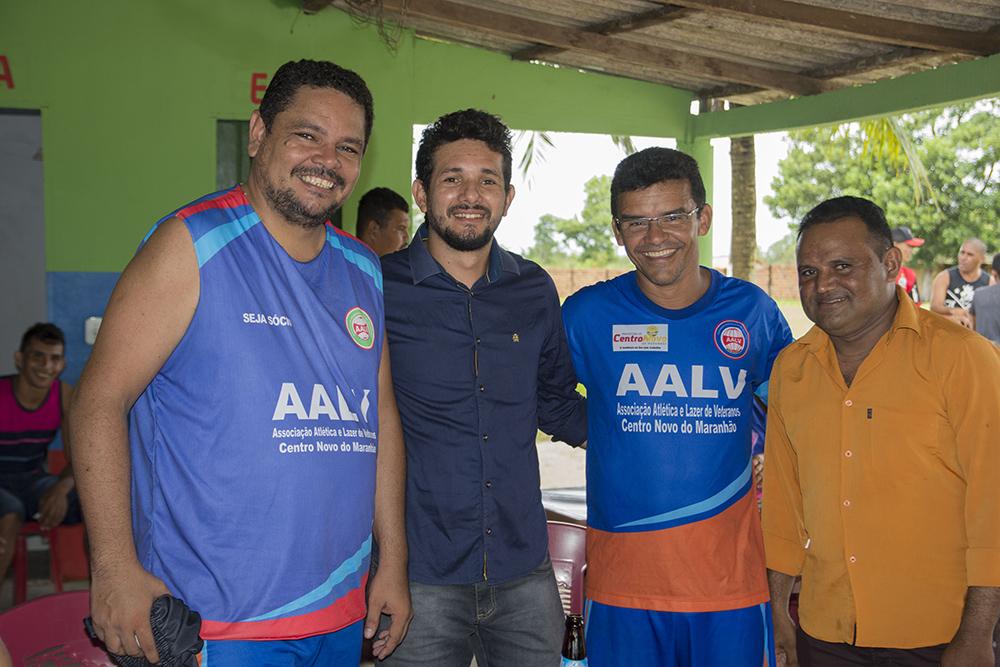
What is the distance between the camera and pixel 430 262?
2818 millimetres

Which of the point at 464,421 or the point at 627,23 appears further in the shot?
the point at 627,23

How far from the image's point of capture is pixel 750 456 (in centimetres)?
292

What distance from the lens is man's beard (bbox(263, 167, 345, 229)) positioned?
2352 millimetres

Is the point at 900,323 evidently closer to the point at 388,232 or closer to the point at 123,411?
the point at 123,411

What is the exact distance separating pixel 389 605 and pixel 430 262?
959 mm

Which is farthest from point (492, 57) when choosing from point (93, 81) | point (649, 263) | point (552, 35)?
point (649, 263)

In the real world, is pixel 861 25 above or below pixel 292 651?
above

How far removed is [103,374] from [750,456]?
1.82 m

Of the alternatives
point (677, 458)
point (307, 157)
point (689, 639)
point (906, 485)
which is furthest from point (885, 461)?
point (307, 157)

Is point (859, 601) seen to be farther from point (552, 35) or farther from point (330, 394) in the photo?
point (552, 35)

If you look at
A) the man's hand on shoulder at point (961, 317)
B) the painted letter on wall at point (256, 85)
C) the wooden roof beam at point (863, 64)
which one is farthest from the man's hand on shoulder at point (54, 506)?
the man's hand on shoulder at point (961, 317)

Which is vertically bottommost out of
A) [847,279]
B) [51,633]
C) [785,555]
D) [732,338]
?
[51,633]

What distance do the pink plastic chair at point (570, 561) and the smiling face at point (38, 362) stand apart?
12.5ft

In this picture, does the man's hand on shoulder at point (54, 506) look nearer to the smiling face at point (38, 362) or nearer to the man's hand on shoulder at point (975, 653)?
the smiling face at point (38, 362)
